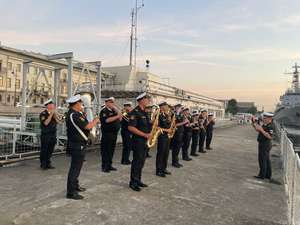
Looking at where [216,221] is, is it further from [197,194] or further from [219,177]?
[219,177]

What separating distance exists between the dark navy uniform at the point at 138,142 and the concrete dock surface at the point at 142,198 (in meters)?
0.35

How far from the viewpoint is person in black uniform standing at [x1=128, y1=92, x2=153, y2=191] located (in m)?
4.52

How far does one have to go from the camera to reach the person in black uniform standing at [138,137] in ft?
14.8

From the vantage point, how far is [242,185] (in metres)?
5.20

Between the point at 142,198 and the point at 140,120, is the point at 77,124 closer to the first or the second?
the point at 140,120

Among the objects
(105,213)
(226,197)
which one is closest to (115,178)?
(105,213)

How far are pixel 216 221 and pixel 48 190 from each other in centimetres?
327

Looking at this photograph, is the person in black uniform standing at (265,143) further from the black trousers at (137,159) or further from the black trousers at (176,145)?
the black trousers at (137,159)

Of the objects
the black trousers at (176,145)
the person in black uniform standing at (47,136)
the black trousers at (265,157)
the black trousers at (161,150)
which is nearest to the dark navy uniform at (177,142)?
the black trousers at (176,145)

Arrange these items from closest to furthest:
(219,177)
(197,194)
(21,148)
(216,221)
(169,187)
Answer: (216,221) < (197,194) < (169,187) < (219,177) < (21,148)

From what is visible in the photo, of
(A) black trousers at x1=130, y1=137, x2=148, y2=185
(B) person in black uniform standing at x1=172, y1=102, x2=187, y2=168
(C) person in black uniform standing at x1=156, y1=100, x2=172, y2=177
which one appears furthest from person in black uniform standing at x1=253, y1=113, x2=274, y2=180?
(A) black trousers at x1=130, y1=137, x2=148, y2=185

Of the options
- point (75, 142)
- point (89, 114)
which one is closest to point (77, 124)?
point (75, 142)

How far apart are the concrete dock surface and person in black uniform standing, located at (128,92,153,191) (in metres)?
0.26

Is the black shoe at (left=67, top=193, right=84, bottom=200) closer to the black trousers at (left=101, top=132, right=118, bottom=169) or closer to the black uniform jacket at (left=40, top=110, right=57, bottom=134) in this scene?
the black trousers at (left=101, top=132, right=118, bottom=169)
